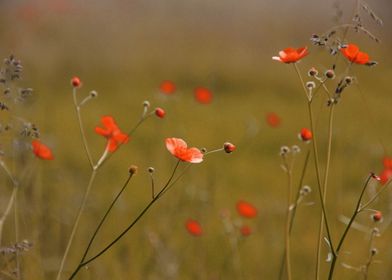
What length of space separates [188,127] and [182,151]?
3447 millimetres

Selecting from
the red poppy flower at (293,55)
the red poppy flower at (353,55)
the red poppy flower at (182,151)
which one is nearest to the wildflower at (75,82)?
the red poppy flower at (182,151)

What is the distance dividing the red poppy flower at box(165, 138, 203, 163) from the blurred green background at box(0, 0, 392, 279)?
0.49m

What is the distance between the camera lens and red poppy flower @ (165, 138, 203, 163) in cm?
117

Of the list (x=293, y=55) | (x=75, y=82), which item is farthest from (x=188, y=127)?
(x=293, y=55)

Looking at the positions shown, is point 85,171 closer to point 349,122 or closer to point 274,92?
point 349,122

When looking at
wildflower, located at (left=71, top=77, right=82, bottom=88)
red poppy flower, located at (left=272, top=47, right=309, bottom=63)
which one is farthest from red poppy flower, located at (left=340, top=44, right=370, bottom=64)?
wildflower, located at (left=71, top=77, right=82, bottom=88)

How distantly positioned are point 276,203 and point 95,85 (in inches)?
104

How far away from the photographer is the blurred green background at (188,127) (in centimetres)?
256

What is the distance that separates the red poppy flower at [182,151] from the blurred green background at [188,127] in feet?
1.62

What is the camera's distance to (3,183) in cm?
279

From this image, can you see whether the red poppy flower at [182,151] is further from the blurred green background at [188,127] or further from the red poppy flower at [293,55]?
the blurred green background at [188,127]

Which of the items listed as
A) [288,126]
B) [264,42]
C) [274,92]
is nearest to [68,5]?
[264,42]

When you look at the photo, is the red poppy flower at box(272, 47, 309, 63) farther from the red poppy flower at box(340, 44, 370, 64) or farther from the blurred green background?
the blurred green background

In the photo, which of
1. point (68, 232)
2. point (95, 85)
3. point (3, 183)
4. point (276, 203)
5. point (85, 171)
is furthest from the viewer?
point (95, 85)
